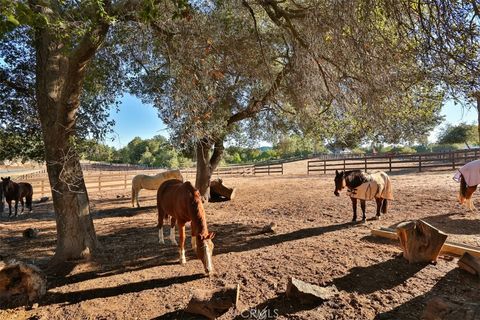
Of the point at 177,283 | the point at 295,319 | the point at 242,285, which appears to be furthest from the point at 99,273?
the point at 295,319

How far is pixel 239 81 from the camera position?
31.7 ft

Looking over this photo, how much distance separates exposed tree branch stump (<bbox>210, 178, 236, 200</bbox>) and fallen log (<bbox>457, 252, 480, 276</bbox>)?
9.85 meters

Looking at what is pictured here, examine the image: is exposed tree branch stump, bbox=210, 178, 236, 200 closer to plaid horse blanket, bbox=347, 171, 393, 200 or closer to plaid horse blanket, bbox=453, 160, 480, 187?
plaid horse blanket, bbox=347, 171, 393, 200

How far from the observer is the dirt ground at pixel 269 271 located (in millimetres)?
3824

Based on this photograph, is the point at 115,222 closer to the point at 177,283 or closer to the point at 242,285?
the point at 177,283

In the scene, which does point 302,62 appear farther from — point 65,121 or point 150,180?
point 150,180

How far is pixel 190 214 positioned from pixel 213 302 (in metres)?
1.70

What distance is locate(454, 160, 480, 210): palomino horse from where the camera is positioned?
7691mm

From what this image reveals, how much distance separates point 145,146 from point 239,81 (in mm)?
61073

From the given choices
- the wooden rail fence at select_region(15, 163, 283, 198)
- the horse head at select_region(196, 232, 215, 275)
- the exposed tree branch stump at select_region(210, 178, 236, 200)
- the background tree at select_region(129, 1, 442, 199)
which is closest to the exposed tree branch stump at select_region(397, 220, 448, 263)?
the background tree at select_region(129, 1, 442, 199)

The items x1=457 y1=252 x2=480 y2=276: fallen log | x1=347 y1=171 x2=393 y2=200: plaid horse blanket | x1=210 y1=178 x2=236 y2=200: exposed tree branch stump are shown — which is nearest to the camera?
x1=457 y1=252 x2=480 y2=276: fallen log

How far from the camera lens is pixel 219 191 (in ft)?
44.7

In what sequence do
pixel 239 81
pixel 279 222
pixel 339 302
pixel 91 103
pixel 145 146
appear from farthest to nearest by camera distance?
pixel 145 146 → pixel 239 81 → pixel 279 222 → pixel 91 103 → pixel 339 302

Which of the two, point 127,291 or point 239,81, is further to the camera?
point 239,81
